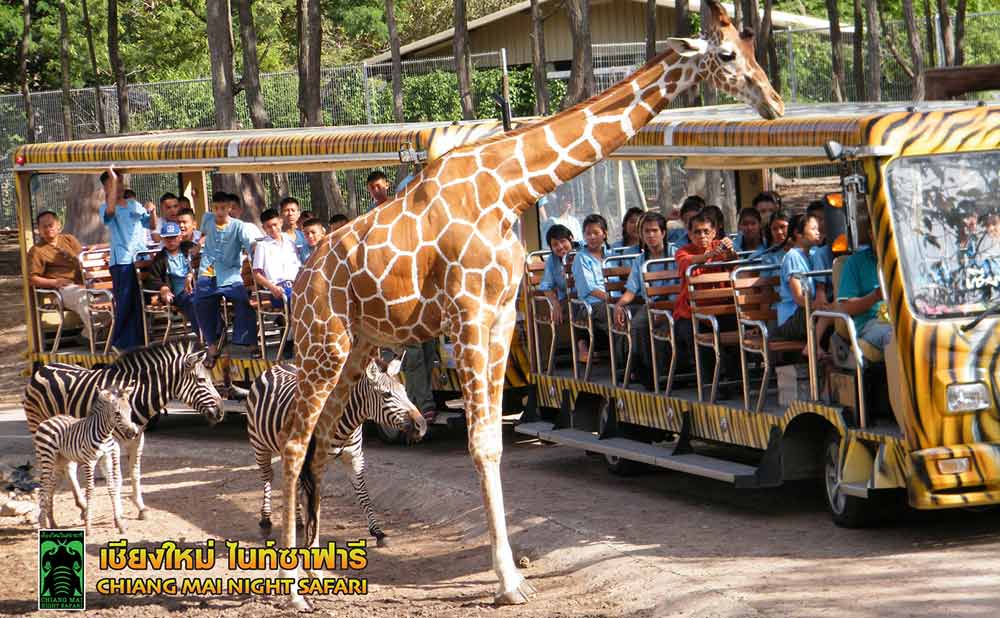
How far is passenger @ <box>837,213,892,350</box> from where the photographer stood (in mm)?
9359

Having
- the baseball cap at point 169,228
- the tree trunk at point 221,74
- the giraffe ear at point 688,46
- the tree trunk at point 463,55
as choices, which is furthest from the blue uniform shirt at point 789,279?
the tree trunk at point 463,55

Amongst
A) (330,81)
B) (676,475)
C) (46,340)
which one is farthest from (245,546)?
(330,81)

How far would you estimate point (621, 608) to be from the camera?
8.36 metres

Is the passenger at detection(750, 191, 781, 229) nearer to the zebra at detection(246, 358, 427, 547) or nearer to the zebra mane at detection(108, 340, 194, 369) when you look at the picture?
the zebra at detection(246, 358, 427, 547)

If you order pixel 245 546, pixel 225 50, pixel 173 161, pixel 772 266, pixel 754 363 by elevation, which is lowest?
pixel 245 546

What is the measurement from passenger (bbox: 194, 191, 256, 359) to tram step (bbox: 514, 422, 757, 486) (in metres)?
3.69

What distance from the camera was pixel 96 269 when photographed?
57.0 feet

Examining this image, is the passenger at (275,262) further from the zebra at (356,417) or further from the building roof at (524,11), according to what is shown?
the building roof at (524,11)

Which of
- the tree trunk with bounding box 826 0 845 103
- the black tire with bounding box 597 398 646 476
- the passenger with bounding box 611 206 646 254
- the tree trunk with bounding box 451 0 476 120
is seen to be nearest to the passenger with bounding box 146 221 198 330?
the passenger with bounding box 611 206 646 254

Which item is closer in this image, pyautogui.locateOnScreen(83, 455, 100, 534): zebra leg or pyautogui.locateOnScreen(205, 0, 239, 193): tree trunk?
pyautogui.locateOnScreen(83, 455, 100, 534): zebra leg

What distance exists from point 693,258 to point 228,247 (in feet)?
18.9

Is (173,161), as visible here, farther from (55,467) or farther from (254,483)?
(55,467)

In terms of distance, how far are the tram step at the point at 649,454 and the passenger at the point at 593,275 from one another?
709 millimetres

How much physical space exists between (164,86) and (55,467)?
20905 mm
